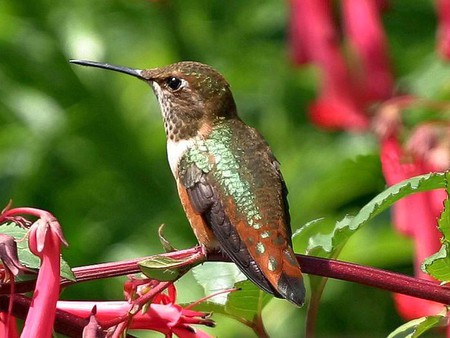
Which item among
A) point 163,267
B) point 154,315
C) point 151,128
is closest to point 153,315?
point 154,315

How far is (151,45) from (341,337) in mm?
1245

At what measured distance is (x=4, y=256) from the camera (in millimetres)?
1295

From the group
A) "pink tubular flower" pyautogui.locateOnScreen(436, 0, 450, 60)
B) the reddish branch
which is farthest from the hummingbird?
"pink tubular flower" pyautogui.locateOnScreen(436, 0, 450, 60)

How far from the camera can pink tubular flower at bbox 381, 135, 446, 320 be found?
2.39m

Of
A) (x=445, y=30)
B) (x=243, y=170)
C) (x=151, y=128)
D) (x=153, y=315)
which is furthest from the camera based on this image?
(x=151, y=128)

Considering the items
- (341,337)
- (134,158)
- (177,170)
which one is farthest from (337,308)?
(177,170)

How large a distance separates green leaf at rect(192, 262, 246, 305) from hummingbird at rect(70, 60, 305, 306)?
60 mm

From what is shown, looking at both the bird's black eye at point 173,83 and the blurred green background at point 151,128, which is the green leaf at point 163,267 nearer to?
the bird's black eye at point 173,83

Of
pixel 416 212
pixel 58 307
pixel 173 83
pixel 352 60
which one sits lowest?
pixel 416 212

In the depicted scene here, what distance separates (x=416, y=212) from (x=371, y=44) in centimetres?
100

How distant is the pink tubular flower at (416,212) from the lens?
7.86 ft

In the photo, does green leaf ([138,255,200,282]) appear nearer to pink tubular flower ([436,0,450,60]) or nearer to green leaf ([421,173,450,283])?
green leaf ([421,173,450,283])

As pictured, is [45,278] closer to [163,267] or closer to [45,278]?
[45,278]

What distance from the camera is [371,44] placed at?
3391mm
